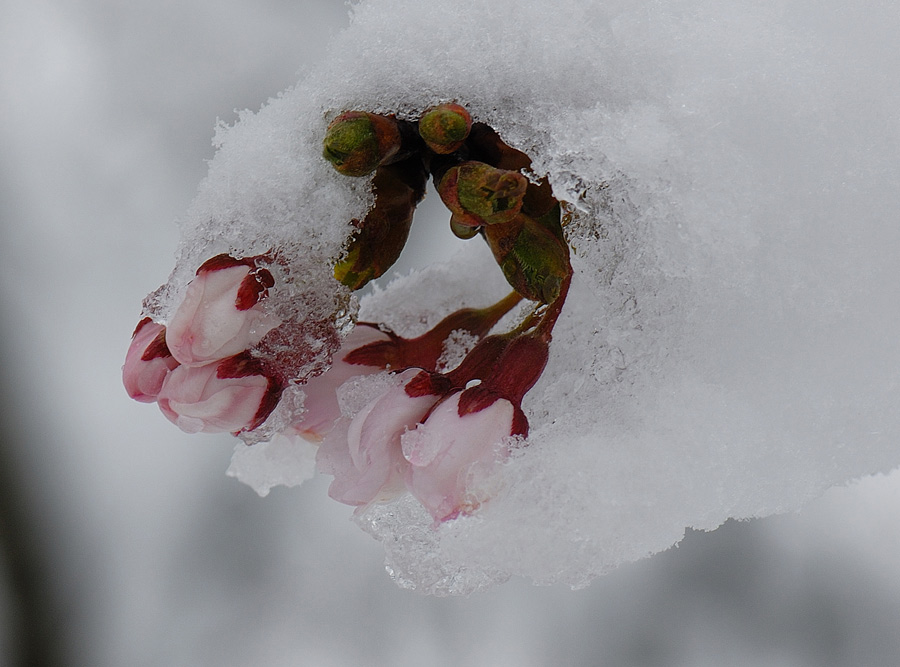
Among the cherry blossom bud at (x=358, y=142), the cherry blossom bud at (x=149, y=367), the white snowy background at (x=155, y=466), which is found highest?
the cherry blossom bud at (x=358, y=142)

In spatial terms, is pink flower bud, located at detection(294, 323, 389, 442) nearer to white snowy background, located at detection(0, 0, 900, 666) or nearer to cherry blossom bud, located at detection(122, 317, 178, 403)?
cherry blossom bud, located at detection(122, 317, 178, 403)

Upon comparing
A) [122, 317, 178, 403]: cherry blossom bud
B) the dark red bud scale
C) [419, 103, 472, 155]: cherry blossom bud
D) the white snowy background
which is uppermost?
[419, 103, 472, 155]: cherry blossom bud

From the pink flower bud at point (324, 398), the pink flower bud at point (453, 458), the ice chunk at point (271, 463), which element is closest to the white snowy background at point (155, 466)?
the ice chunk at point (271, 463)

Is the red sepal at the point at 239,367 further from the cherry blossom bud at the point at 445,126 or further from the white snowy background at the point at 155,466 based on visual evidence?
the white snowy background at the point at 155,466

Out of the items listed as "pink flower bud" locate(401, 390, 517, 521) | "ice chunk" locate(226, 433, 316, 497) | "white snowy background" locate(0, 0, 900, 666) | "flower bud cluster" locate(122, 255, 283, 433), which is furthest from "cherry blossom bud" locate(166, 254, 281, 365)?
"white snowy background" locate(0, 0, 900, 666)

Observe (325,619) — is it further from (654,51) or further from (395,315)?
(654,51)

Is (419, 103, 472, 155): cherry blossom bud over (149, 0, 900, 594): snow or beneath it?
over
